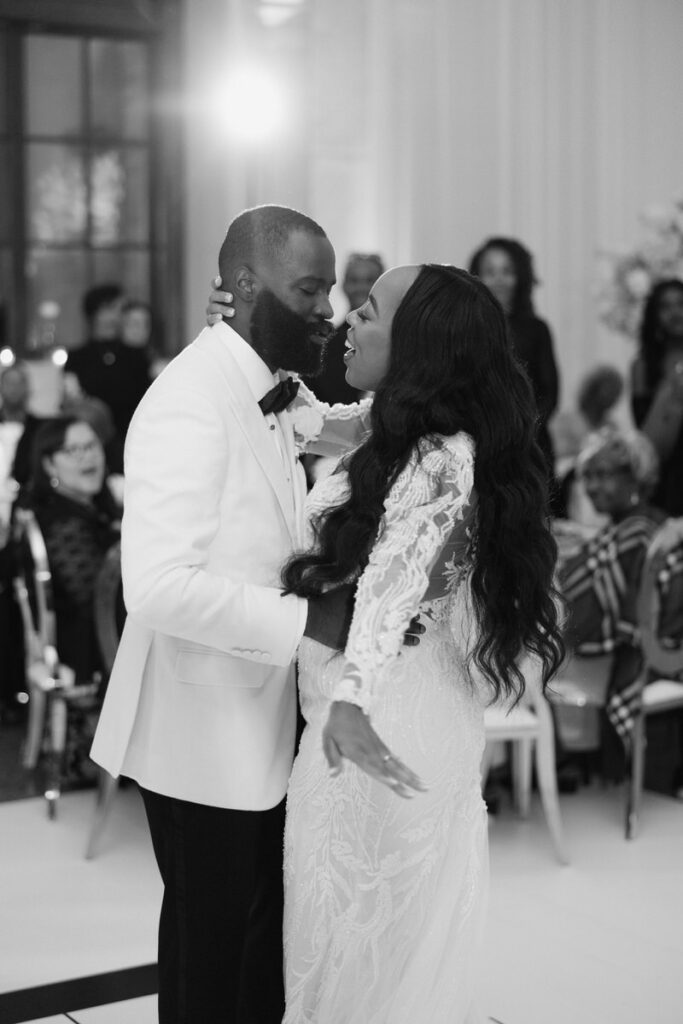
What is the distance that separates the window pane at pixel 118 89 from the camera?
8.15 m

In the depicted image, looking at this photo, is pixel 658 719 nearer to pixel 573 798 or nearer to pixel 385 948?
pixel 573 798

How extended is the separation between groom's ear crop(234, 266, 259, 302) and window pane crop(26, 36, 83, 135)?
6300 millimetres

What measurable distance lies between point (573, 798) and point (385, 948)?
2.64 m

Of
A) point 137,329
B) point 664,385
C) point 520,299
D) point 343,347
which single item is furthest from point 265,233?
point 137,329

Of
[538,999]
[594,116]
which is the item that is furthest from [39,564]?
[594,116]

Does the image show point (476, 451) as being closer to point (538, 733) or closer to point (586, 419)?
point (538, 733)

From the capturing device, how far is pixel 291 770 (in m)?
2.22

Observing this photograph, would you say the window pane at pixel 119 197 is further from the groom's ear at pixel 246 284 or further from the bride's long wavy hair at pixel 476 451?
the bride's long wavy hair at pixel 476 451

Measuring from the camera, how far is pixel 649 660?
13.9 ft

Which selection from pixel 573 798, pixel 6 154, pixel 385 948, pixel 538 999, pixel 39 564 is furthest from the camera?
pixel 6 154

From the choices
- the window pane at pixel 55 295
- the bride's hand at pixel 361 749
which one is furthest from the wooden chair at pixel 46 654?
the window pane at pixel 55 295

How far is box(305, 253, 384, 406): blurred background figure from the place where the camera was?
479 centimetres

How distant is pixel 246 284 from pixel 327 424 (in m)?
0.50

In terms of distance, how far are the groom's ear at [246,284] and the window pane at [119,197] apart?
6.32 meters
